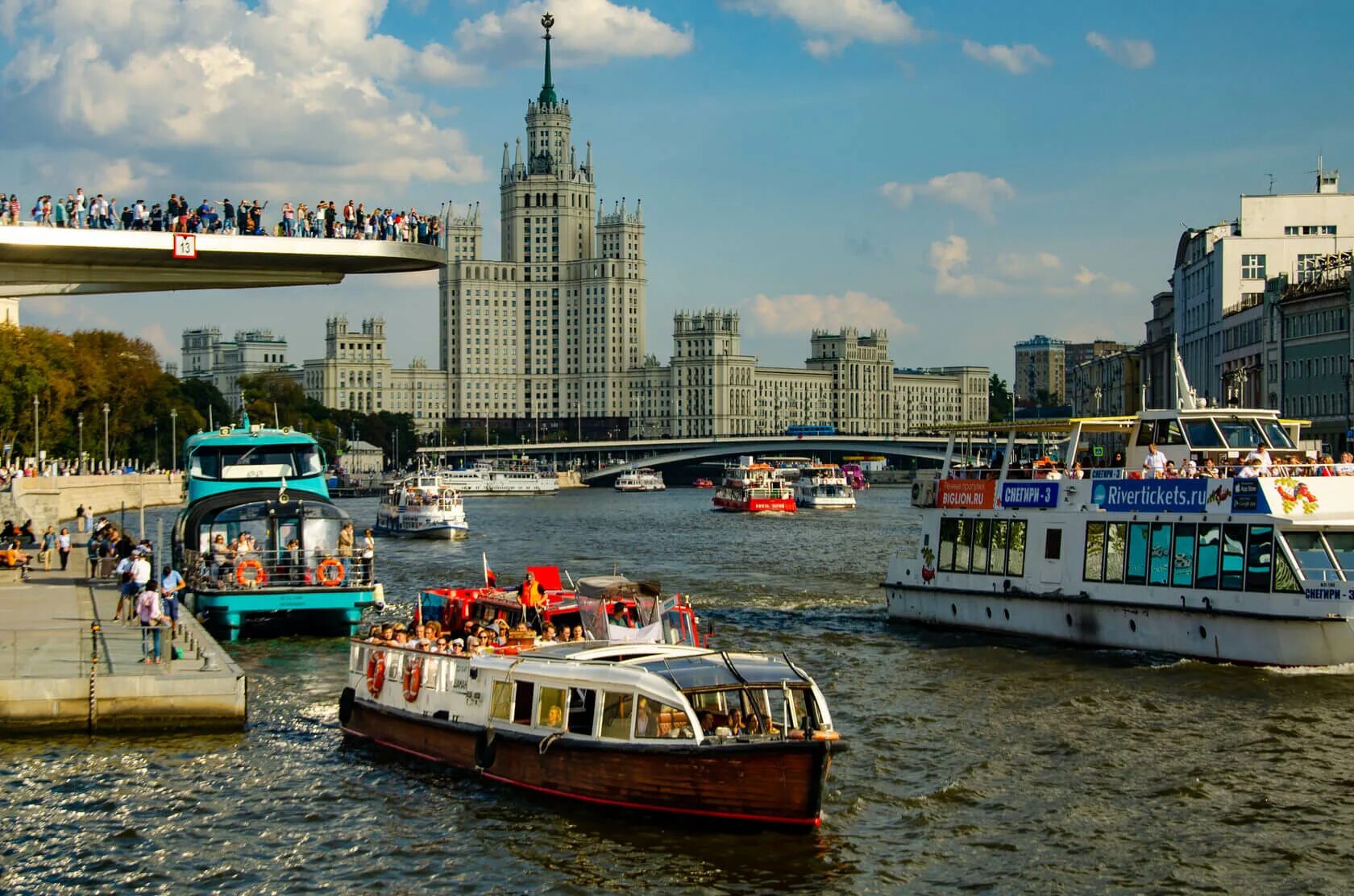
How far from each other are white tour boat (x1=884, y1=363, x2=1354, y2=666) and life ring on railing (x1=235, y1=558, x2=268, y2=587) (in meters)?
16.8

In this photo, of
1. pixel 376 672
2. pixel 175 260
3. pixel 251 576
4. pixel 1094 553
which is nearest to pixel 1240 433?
pixel 1094 553

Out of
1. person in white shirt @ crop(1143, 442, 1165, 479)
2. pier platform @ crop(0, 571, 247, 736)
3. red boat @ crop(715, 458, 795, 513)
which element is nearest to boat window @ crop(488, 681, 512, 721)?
pier platform @ crop(0, 571, 247, 736)

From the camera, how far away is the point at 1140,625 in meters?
35.7

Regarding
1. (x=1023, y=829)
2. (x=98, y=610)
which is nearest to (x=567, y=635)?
(x=1023, y=829)

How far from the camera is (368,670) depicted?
1149 inches

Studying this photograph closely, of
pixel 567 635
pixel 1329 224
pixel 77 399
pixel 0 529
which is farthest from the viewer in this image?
pixel 77 399

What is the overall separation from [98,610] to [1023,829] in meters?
24.5

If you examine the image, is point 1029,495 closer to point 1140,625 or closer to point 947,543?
point 947,543

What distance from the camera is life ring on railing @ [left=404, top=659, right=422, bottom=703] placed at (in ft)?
90.2

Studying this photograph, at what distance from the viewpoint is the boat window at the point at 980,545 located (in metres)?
40.5

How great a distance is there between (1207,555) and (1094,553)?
3.28m

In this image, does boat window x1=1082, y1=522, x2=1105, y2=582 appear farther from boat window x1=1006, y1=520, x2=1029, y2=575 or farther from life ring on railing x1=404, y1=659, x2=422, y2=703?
life ring on railing x1=404, y1=659, x2=422, y2=703

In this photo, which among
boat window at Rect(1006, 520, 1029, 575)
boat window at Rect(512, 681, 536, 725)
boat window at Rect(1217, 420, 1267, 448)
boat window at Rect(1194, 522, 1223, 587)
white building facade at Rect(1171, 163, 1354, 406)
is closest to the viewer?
boat window at Rect(512, 681, 536, 725)

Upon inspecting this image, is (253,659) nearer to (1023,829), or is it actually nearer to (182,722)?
(182,722)
